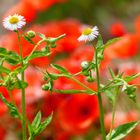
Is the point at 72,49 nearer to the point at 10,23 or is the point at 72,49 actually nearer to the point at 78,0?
the point at 10,23

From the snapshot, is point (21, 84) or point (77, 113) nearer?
point (21, 84)

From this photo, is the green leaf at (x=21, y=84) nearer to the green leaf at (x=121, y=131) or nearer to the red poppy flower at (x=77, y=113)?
the green leaf at (x=121, y=131)

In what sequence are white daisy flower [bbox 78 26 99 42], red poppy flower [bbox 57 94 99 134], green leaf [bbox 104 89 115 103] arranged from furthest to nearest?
1. red poppy flower [bbox 57 94 99 134]
2. green leaf [bbox 104 89 115 103]
3. white daisy flower [bbox 78 26 99 42]

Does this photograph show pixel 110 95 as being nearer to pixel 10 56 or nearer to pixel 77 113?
pixel 10 56

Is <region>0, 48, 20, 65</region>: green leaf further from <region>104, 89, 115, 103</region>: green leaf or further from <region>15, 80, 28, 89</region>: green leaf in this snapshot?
<region>104, 89, 115, 103</region>: green leaf

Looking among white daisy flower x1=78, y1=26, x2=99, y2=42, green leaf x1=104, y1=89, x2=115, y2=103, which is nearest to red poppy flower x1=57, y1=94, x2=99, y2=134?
green leaf x1=104, y1=89, x2=115, y2=103

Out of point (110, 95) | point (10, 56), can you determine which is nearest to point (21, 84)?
point (10, 56)

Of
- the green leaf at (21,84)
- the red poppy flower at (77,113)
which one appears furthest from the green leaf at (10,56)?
the red poppy flower at (77,113)

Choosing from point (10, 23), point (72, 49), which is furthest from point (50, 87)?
point (72, 49)
